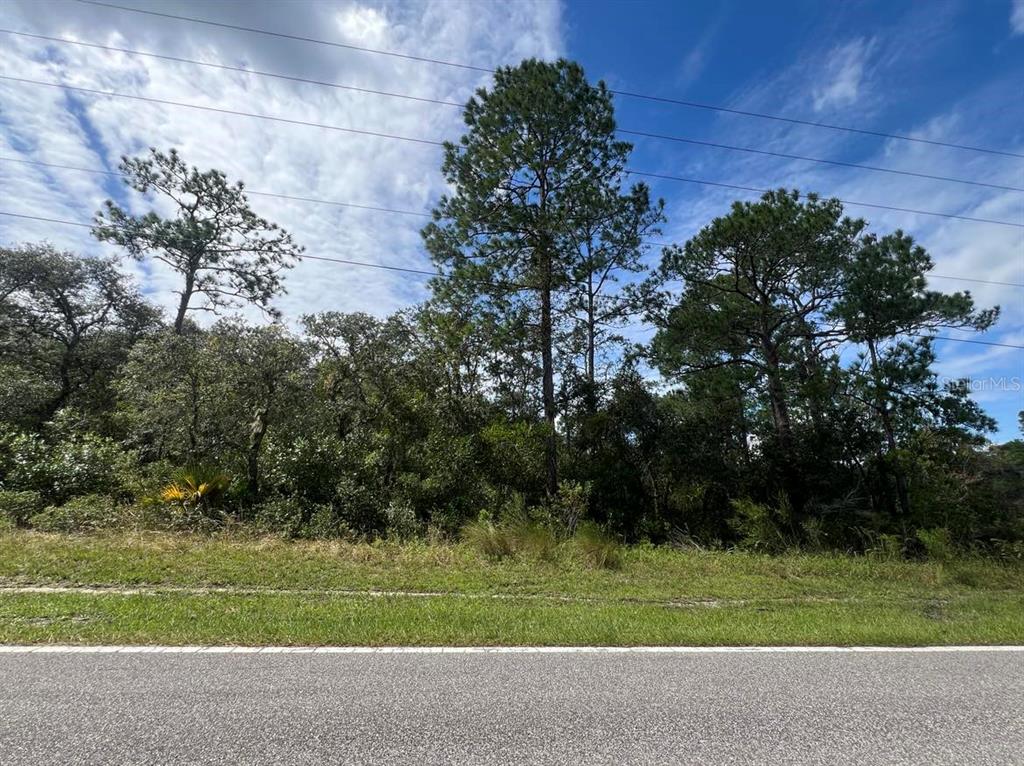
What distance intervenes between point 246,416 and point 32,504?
466cm

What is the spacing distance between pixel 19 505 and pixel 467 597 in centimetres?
1104

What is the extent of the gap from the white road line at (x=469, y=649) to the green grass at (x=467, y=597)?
0.49 feet

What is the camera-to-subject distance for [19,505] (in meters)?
11.1

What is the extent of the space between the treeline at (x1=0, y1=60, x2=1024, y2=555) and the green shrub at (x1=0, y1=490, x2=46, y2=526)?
0.05 metres

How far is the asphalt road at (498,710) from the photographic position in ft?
9.34

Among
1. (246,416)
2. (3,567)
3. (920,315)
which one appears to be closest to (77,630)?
(3,567)

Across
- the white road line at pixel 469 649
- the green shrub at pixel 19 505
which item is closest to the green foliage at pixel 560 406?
the green shrub at pixel 19 505

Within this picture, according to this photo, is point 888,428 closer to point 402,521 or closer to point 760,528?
point 760,528

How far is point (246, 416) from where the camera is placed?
46.2ft

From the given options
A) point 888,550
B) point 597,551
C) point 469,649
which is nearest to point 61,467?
point 597,551

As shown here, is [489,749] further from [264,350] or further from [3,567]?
[264,350]

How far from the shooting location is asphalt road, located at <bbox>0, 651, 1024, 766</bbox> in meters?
2.85

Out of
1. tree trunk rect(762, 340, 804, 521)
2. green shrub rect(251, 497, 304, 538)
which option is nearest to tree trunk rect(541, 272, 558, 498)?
green shrub rect(251, 497, 304, 538)

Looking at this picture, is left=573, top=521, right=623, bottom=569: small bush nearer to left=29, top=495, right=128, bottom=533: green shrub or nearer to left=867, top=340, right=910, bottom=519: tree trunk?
left=29, top=495, right=128, bottom=533: green shrub
